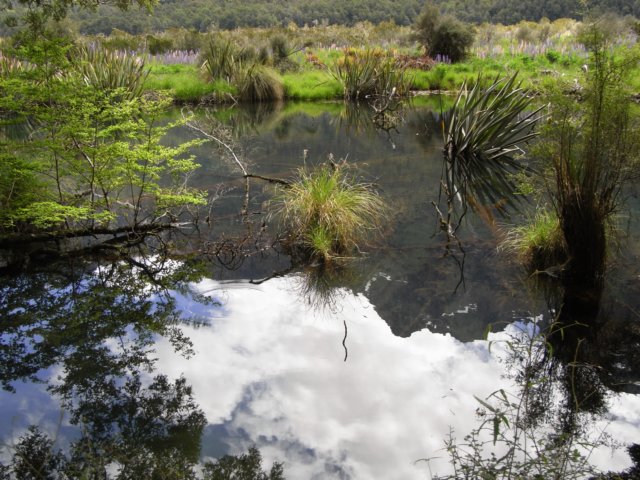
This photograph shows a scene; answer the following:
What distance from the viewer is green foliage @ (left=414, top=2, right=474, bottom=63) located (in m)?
24.4

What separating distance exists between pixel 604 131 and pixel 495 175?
14.9 ft

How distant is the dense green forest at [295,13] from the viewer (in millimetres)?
50156

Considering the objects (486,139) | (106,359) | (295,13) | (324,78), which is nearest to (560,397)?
(106,359)

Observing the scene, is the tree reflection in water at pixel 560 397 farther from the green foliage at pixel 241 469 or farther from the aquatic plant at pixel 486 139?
the aquatic plant at pixel 486 139

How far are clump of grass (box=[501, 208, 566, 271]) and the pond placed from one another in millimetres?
189

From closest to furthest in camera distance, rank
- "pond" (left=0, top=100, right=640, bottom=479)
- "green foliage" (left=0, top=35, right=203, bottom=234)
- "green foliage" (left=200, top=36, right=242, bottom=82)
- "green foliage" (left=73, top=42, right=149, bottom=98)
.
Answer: "pond" (left=0, top=100, right=640, bottom=479)
"green foliage" (left=0, top=35, right=203, bottom=234)
"green foliage" (left=73, top=42, right=149, bottom=98)
"green foliage" (left=200, top=36, right=242, bottom=82)

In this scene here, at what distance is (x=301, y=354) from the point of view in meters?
4.40

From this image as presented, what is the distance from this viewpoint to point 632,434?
11.0 feet

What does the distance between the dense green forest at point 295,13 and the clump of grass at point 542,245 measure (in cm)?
4548

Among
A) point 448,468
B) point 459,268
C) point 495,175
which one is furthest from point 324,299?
point 495,175

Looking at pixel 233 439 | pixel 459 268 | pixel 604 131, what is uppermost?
pixel 604 131

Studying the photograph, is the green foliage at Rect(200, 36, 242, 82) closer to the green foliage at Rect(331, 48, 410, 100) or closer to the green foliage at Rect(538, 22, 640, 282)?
the green foliage at Rect(331, 48, 410, 100)

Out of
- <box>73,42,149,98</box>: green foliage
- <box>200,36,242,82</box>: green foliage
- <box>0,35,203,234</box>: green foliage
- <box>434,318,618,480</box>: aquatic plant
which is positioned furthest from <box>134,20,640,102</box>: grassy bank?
<box>434,318,618,480</box>: aquatic plant

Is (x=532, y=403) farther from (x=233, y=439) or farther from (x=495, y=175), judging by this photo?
(x=495, y=175)
